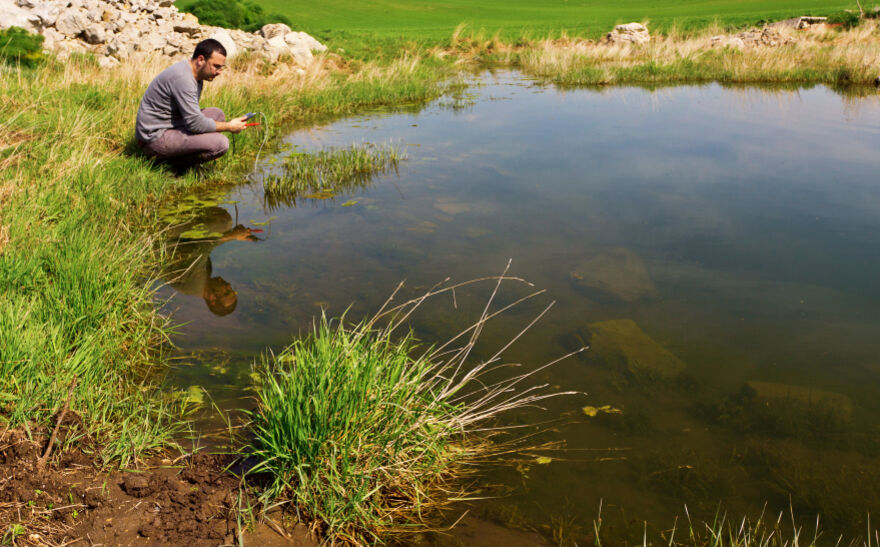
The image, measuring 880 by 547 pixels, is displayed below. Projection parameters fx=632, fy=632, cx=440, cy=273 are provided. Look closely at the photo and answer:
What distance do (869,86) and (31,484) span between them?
58.7 ft

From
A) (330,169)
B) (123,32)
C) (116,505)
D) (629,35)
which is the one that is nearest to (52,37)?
(123,32)

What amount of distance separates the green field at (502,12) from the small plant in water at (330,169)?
28.7m

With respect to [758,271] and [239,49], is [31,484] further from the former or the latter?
[239,49]

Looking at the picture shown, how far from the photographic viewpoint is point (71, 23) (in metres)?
14.7

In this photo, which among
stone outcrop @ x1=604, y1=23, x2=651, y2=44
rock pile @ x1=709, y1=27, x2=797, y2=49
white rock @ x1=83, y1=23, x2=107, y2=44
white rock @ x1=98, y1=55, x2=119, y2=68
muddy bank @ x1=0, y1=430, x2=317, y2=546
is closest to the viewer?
muddy bank @ x1=0, y1=430, x2=317, y2=546

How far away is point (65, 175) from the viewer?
562 centimetres

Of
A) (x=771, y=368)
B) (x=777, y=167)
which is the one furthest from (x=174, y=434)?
(x=777, y=167)

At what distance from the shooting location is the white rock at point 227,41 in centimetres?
1514

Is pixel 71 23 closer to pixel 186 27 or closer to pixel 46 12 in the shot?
pixel 46 12

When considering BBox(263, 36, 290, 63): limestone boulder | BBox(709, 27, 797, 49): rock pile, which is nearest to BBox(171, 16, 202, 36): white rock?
BBox(263, 36, 290, 63): limestone boulder

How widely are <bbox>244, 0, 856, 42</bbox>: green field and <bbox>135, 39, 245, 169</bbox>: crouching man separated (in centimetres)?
3008

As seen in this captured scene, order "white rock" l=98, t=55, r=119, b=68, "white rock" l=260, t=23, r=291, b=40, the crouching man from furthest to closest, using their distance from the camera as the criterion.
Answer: "white rock" l=260, t=23, r=291, b=40 → "white rock" l=98, t=55, r=119, b=68 → the crouching man

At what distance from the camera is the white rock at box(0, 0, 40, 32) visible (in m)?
13.9

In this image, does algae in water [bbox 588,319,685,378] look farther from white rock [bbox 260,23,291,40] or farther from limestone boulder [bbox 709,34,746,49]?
limestone boulder [bbox 709,34,746,49]
